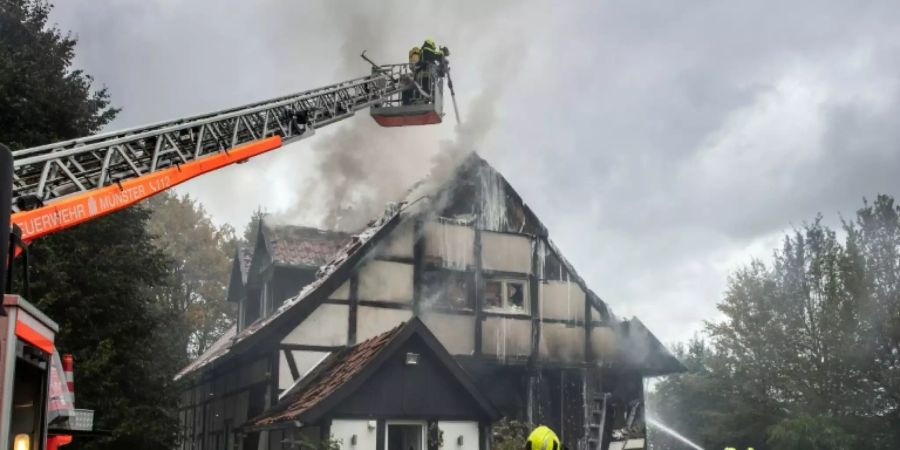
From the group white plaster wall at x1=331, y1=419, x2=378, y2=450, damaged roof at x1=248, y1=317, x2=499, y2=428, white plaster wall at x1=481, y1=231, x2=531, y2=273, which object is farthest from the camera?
white plaster wall at x1=481, y1=231, x2=531, y2=273

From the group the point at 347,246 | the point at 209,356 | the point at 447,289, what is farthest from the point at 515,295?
the point at 209,356

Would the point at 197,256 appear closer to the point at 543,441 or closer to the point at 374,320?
the point at 374,320

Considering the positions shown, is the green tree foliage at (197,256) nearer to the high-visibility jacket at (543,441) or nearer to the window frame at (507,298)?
the window frame at (507,298)

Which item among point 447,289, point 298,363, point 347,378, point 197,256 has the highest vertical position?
point 197,256

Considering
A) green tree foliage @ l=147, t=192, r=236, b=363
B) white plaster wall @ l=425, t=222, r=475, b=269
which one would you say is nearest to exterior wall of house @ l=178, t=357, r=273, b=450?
white plaster wall @ l=425, t=222, r=475, b=269

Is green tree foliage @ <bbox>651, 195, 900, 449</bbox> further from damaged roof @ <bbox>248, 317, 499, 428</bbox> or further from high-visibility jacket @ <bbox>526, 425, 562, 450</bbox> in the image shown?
high-visibility jacket @ <bbox>526, 425, 562, 450</bbox>

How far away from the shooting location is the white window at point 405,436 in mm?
15438

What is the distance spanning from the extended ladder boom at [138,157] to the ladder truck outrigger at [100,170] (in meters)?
0.01

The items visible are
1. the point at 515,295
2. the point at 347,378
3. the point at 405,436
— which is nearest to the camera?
the point at 347,378

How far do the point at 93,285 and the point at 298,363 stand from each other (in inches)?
172

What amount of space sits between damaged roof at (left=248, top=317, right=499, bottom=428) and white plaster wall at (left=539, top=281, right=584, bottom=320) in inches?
196

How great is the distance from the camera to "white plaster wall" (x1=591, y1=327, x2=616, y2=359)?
68.4 ft

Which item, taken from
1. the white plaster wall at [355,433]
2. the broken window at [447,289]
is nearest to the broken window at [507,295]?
the broken window at [447,289]

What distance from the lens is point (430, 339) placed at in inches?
614
